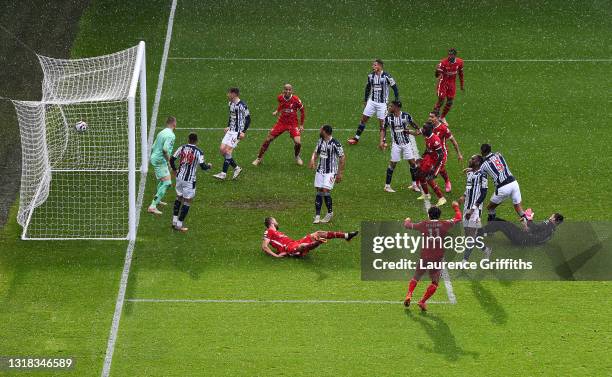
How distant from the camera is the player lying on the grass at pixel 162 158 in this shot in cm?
2434

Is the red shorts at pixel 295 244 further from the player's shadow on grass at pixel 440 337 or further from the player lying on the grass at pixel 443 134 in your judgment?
the player lying on the grass at pixel 443 134

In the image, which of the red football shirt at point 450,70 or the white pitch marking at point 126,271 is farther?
the red football shirt at point 450,70

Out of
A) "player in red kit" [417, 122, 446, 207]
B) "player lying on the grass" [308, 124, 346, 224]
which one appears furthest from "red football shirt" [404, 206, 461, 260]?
"player in red kit" [417, 122, 446, 207]

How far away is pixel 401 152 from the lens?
2598 cm

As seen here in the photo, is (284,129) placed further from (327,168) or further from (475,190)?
(475,190)

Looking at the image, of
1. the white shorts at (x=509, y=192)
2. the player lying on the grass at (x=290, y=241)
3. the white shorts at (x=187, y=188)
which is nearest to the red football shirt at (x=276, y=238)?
the player lying on the grass at (x=290, y=241)

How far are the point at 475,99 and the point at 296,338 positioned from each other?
13119 millimetres

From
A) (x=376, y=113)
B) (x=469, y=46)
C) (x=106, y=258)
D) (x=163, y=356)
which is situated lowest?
(x=163, y=356)

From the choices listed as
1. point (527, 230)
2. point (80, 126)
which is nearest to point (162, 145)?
point (80, 126)

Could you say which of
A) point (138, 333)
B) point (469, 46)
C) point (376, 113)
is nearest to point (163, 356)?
point (138, 333)

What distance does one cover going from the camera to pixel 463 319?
20781 millimetres

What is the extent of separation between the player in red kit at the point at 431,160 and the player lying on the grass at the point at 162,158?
5029 mm

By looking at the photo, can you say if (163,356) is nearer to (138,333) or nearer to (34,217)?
(138,333)

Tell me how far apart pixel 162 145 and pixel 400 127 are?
4974 millimetres
